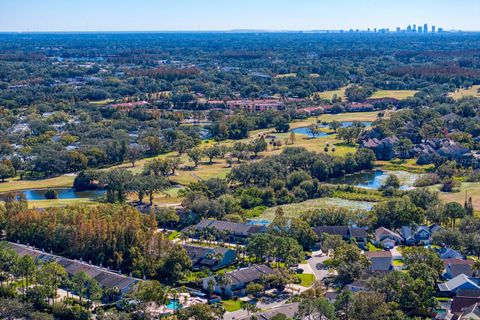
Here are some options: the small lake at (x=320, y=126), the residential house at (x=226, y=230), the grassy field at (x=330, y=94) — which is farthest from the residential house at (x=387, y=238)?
the grassy field at (x=330, y=94)

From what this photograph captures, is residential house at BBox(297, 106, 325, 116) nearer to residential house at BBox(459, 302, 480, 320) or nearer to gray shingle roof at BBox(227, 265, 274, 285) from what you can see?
gray shingle roof at BBox(227, 265, 274, 285)

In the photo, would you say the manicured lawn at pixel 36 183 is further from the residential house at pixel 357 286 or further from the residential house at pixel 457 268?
the residential house at pixel 457 268

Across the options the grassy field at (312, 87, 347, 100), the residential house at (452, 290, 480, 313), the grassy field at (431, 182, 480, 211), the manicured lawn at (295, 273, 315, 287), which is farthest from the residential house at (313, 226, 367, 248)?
the grassy field at (312, 87, 347, 100)

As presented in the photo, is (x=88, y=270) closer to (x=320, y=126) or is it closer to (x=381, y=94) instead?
(x=320, y=126)

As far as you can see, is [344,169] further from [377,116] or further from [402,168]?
[377,116]

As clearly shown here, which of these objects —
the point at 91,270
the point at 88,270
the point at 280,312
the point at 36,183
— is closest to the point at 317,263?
the point at 280,312

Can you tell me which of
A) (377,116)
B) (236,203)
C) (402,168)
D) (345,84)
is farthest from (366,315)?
(345,84)
